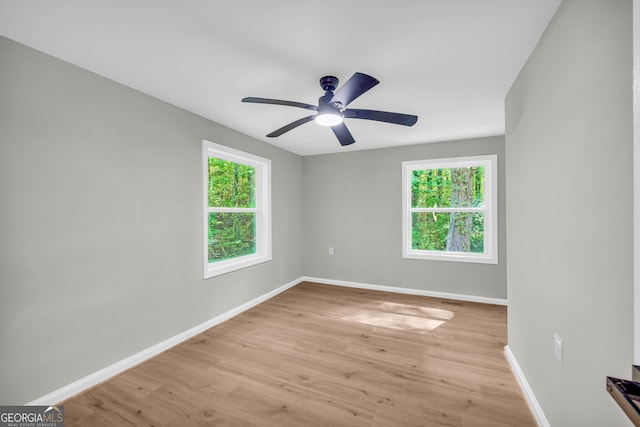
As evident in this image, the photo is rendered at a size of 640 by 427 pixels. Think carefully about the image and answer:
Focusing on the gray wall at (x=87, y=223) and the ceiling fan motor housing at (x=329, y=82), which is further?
the ceiling fan motor housing at (x=329, y=82)

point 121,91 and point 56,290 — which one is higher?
point 121,91

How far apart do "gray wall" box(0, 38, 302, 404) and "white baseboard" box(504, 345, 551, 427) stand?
2846mm

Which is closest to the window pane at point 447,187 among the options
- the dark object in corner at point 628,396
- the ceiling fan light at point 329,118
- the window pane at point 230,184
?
the window pane at point 230,184

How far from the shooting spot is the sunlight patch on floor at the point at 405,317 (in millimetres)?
3037

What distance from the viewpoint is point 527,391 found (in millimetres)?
1847

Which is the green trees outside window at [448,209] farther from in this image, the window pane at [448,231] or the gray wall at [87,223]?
the gray wall at [87,223]

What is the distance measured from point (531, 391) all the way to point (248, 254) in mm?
3221

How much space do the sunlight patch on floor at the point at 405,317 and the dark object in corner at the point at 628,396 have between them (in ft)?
7.46

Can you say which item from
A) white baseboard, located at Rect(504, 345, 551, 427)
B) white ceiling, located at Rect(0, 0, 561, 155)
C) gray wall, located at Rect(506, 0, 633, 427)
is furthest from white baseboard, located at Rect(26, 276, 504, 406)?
white ceiling, located at Rect(0, 0, 561, 155)

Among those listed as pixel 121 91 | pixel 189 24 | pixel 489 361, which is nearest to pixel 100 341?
A: pixel 121 91

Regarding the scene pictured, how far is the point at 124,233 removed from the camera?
2225mm

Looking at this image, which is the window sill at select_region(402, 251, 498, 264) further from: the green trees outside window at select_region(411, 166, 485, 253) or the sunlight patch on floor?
the sunlight patch on floor

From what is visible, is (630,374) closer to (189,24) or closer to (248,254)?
(189,24)

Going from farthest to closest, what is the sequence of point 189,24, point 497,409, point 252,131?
1. point 252,131
2. point 497,409
3. point 189,24
